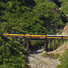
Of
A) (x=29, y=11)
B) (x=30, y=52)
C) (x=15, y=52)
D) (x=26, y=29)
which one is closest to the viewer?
(x=15, y=52)

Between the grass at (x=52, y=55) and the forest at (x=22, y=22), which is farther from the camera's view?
the grass at (x=52, y=55)

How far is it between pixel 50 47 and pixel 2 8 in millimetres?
17105

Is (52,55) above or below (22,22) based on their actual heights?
below

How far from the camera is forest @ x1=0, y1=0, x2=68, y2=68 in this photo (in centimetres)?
2392

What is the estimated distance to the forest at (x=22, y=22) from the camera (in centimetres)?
2392

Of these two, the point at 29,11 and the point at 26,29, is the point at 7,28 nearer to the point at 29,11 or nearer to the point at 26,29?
the point at 26,29

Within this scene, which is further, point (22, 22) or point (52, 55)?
point (22, 22)

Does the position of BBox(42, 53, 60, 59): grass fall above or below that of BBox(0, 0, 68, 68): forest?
below

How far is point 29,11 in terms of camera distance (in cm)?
3522

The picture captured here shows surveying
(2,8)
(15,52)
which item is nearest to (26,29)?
(15,52)

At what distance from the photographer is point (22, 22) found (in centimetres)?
3127

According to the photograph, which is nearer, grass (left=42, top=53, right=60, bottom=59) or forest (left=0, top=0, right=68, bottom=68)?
forest (left=0, top=0, right=68, bottom=68)

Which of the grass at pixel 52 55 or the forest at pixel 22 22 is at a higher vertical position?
the forest at pixel 22 22

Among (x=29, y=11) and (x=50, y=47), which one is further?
(x=29, y=11)
